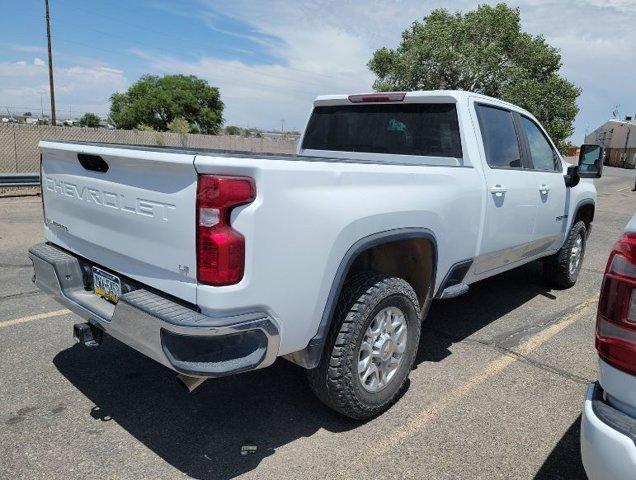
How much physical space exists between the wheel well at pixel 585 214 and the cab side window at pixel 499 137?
1.81 metres

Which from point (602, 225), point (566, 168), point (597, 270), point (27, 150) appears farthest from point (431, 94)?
point (27, 150)

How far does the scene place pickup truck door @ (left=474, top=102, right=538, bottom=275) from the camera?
13.1ft

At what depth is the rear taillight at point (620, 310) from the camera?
1.88 metres

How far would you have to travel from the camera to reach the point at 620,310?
1.92m

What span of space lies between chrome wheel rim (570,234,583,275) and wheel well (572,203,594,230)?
0.23m

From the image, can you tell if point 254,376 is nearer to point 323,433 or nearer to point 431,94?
point 323,433

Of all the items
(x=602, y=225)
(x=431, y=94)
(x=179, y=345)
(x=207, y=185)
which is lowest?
(x=602, y=225)

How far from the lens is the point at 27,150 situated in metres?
16.2

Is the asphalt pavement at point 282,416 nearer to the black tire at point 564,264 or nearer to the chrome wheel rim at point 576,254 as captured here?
the black tire at point 564,264

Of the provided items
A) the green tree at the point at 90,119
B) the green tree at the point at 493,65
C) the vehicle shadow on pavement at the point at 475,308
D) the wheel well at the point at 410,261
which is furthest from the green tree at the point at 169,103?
the wheel well at the point at 410,261

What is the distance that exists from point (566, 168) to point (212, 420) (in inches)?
172

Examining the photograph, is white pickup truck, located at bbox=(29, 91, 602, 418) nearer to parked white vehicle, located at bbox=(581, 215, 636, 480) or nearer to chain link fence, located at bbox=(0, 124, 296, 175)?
parked white vehicle, located at bbox=(581, 215, 636, 480)

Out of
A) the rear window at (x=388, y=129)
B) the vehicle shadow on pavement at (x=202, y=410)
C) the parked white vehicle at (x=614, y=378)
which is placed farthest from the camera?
the rear window at (x=388, y=129)

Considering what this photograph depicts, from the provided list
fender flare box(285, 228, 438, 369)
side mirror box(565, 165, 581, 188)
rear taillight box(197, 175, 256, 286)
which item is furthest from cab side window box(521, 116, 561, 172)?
rear taillight box(197, 175, 256, 286)
